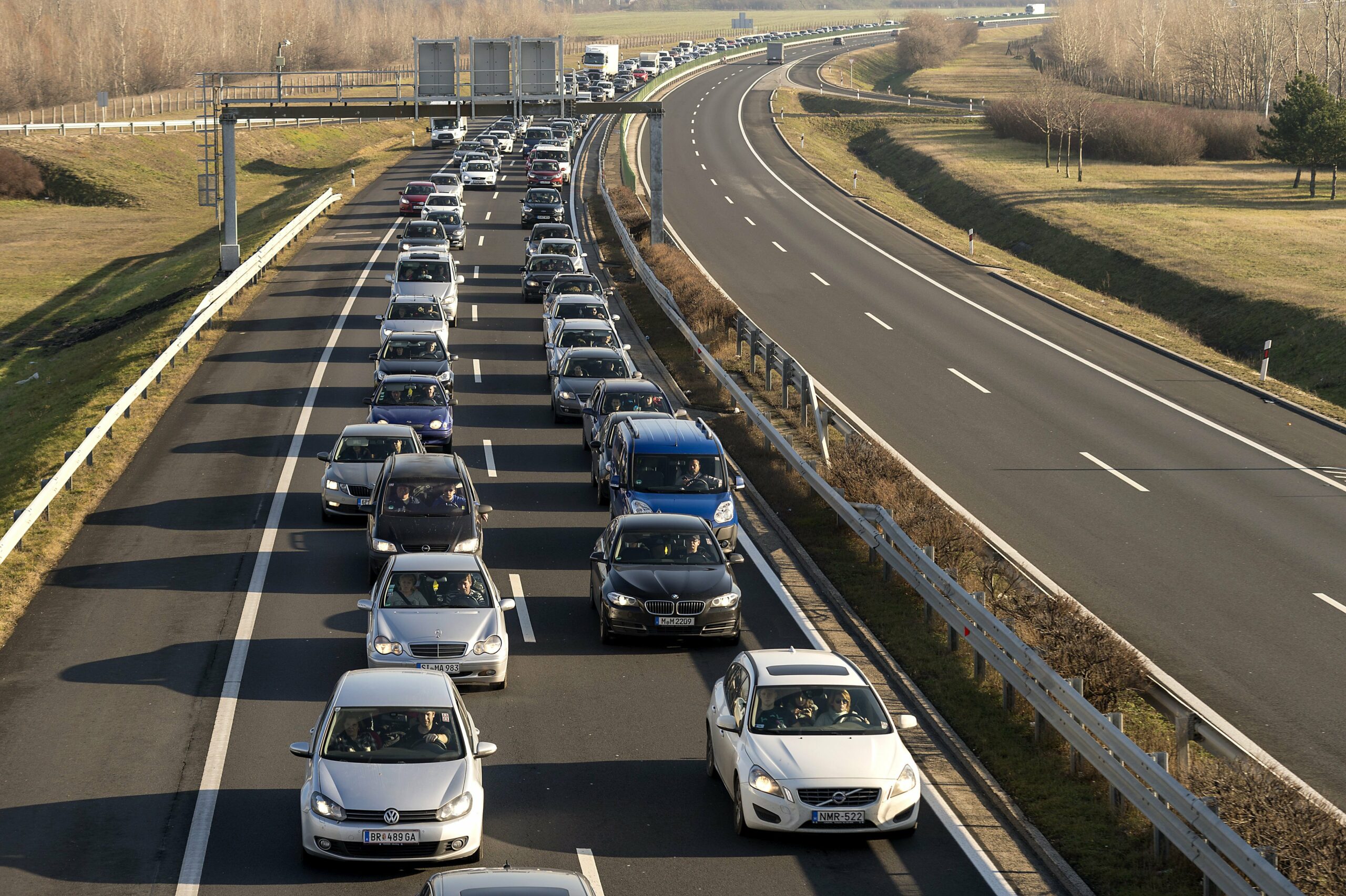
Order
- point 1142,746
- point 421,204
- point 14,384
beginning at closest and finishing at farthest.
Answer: point 1142,746 → point 14,384 → point 421,204

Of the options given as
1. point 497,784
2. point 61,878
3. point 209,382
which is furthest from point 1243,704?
point 209,382

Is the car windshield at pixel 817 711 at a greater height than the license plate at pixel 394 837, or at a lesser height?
greater

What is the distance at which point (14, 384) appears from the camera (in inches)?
1494

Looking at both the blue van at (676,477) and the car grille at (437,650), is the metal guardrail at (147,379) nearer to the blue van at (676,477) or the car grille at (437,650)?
the car grille at (437,650)

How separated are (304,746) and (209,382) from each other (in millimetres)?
20434

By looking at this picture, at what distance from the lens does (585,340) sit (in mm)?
30016

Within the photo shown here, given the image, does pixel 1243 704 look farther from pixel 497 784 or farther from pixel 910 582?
pixel 497 784

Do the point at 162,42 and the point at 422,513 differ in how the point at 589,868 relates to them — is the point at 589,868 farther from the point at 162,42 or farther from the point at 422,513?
the point at 162,42

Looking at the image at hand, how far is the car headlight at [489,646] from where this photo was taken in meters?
15.0

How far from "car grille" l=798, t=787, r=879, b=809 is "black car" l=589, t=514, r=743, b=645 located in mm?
4930

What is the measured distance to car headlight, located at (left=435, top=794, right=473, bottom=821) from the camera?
11023 mm

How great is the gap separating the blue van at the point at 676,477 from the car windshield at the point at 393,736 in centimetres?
820

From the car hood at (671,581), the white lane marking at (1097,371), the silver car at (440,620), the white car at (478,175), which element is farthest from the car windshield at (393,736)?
the white car at (478,175)

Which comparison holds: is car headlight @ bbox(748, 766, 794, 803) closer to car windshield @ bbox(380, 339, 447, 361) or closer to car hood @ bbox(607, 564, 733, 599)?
car hood @ bbox(607, 564, 733, 599)
